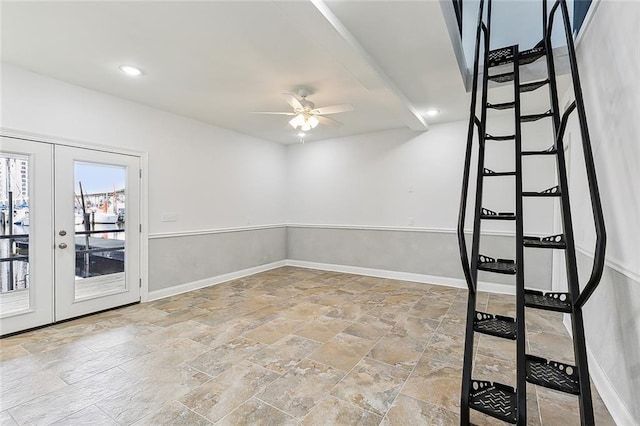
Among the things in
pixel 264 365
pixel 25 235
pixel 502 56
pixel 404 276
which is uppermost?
pixel 502 56

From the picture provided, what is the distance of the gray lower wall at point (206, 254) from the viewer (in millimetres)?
4488

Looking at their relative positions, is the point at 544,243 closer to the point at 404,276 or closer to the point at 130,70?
the point at 404,276

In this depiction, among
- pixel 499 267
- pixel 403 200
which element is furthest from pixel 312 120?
pixel 499 267

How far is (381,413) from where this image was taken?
1.99m

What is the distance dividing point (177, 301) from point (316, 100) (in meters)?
3.37

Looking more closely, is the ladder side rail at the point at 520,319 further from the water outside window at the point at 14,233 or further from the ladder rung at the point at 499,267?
the water outside window at the point at 14,233

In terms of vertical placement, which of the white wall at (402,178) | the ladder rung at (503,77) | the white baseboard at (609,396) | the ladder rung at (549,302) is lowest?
the white baseboard at (609,396)

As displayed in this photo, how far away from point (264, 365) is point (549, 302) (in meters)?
2.10

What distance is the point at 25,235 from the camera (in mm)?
3281

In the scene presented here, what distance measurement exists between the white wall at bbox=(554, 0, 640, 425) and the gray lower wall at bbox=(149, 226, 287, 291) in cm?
485

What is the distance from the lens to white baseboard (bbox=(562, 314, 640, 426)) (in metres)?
1.79

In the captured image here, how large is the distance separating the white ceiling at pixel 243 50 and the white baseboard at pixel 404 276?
275 centimetres

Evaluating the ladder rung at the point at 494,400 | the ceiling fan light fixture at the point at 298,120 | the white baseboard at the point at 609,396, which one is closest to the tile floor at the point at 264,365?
the white baseboard at the point at 609,396

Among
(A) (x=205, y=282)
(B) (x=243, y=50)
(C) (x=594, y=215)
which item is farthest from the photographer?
(A) (x=205, y=282)
